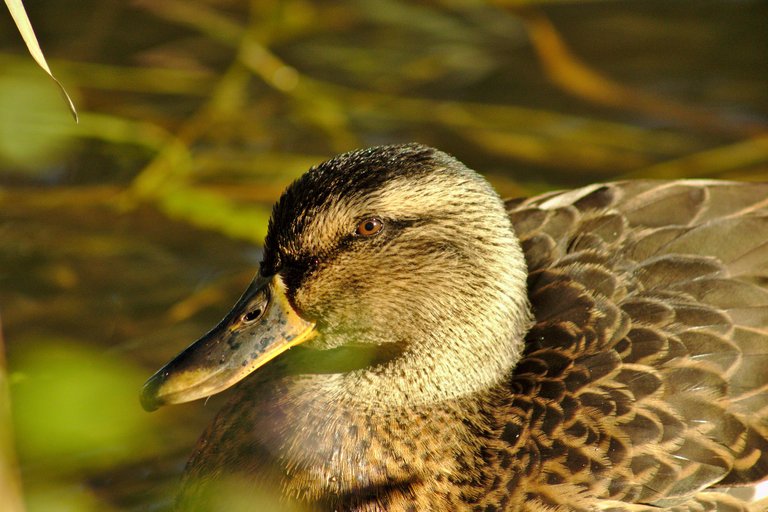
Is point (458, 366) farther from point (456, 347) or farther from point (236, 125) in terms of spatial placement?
point (236, 125)

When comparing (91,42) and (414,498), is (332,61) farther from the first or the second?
(414,498)

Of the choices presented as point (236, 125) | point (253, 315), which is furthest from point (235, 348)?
point (236, 125)

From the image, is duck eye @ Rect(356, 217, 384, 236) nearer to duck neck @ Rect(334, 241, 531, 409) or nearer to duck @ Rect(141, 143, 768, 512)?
duck @ Rect(141, 143, 768, 512)

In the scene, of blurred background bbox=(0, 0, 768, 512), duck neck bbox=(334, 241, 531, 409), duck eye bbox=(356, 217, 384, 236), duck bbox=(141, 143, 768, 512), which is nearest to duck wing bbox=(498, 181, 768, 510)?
duck bbox=(141, 143, 768, 512)

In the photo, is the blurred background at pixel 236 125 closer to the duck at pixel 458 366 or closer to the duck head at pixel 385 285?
the duck at pixel 458 366

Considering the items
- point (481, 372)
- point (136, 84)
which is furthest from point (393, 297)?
point (136, 84)

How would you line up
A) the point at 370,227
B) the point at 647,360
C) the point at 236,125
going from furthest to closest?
the point at 236,125
the point at 647,360
the point at 370,227
